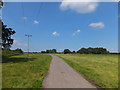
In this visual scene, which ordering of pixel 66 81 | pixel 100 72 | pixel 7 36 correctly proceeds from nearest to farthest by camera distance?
1. pixel 66 81
2. pixel 100 72
3. pixel 7 36

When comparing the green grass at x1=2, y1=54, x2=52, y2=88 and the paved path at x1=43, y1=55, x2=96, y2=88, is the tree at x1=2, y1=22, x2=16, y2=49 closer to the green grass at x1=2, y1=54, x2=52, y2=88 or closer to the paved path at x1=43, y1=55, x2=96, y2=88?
the green grass at x1=2, y1=54, x2=52, y2=88

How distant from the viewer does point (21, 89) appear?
16.4ft

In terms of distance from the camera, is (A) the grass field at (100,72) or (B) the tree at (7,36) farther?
(B) the tree at (7,36)

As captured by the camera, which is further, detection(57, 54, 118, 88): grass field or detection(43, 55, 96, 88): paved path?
detection(57, 54, 118, 88): grass field

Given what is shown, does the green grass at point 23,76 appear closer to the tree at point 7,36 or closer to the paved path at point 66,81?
the paved path at point 66,81

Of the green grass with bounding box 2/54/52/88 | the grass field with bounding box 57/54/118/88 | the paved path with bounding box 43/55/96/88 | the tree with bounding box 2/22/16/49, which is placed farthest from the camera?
the tree with bounding box 2/22/16/49

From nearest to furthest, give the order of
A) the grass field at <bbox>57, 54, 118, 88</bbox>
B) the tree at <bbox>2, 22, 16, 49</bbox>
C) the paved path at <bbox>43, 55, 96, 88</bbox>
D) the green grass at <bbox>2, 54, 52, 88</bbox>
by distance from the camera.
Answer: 1. the paved path at <bbox>43, 55, 96, 88</bbox>
2. the green grass at <bbox>2, 54, 52, 88</bbox>
3. the grass field at <bbox>57, 54, 118, 88</bbox>
4. the tree at <bbox>2, 22, 16, 49</bbox>

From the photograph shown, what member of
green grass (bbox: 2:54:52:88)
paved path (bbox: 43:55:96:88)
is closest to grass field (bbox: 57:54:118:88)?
paved path (bbox: 43:55:96:88)

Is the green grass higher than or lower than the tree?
lower

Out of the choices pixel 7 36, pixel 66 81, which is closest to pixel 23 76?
pixel 66 81

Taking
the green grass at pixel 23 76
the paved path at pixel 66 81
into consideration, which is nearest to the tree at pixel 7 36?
the green grass at pixel 23 76

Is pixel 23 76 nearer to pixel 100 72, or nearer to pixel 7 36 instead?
pixel 100 72

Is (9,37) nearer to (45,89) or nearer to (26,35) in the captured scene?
(26,35)

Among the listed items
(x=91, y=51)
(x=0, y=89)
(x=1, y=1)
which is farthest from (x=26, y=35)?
(x=91, y=51)
